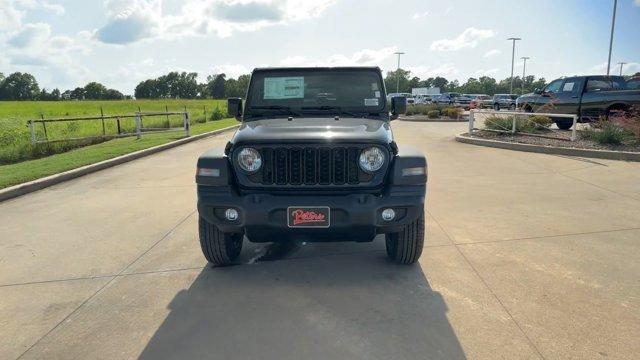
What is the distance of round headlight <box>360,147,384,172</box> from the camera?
3.62m

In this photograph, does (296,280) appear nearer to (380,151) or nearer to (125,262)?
(380,151)

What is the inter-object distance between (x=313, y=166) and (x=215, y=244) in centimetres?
117

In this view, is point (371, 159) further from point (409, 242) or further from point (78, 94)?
point (78, 94)

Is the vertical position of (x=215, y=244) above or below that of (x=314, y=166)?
below

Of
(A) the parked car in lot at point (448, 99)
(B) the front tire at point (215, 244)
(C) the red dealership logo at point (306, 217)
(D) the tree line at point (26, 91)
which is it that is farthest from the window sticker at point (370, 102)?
(D) the tree line at point (26, 91)

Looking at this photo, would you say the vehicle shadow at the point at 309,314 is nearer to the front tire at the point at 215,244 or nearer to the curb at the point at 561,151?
the front tire at the point at 215,244

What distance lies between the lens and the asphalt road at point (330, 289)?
2.88 m

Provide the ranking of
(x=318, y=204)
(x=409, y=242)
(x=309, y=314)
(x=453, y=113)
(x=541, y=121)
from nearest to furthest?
(x=309, y=314) → (x=318, y=204) → (x=409, y=242) → (x=541, y=121) → (x=453, y=113)

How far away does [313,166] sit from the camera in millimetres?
3631

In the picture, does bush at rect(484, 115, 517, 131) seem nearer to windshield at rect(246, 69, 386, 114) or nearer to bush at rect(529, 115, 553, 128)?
bush at rect(529, 115, 553, 128)

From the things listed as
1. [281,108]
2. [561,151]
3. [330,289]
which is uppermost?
[281,108]

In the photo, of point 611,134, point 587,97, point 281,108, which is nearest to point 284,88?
point 281,108

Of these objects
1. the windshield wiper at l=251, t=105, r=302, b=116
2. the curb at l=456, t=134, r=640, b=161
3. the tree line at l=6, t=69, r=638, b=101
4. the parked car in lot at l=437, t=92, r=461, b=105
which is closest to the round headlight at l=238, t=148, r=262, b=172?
the windshield wiper at l=251, t=105, r=302, b=116

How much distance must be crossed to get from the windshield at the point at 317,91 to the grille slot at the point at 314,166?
1.15 metres
